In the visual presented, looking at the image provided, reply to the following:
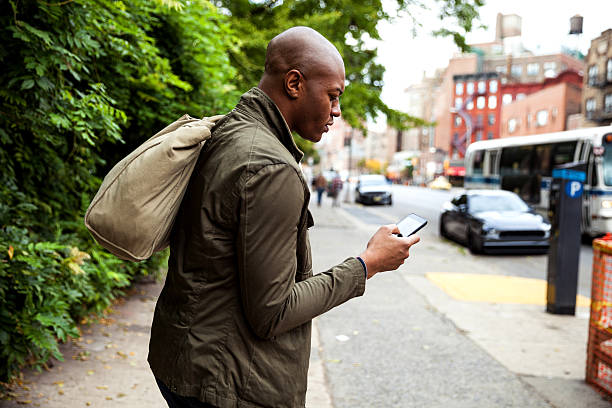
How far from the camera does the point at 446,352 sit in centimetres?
516

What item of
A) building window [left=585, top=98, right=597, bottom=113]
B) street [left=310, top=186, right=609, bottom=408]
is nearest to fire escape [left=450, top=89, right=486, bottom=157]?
building window [left=585, top=98, right=597, bottom=113]

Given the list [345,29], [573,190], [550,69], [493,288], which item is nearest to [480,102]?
[550,69]

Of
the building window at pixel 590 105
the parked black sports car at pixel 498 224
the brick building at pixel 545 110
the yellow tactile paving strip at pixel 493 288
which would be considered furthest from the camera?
the brick building at pixel 545 110

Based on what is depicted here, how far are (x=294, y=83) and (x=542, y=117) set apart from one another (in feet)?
209

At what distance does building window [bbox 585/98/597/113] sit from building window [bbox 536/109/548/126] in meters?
10.8

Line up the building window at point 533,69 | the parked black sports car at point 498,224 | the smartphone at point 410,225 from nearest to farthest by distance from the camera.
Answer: the smartphone at point 410,225 → the parked black sports car at point 498,224 → the building window at point 533,69

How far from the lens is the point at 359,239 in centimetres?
1438

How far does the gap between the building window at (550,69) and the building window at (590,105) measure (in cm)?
5151

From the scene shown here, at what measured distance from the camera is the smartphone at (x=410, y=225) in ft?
6.16

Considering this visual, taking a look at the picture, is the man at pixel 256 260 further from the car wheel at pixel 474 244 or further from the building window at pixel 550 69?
the building window at pixel 550 69

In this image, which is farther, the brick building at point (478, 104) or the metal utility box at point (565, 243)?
the brick building at point (478, 104)

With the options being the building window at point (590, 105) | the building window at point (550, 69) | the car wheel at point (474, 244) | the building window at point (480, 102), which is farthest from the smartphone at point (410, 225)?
the building window at point (550, 69)

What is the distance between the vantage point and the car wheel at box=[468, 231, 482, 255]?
1253 centimetres

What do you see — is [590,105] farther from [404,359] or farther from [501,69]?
[501,69]
